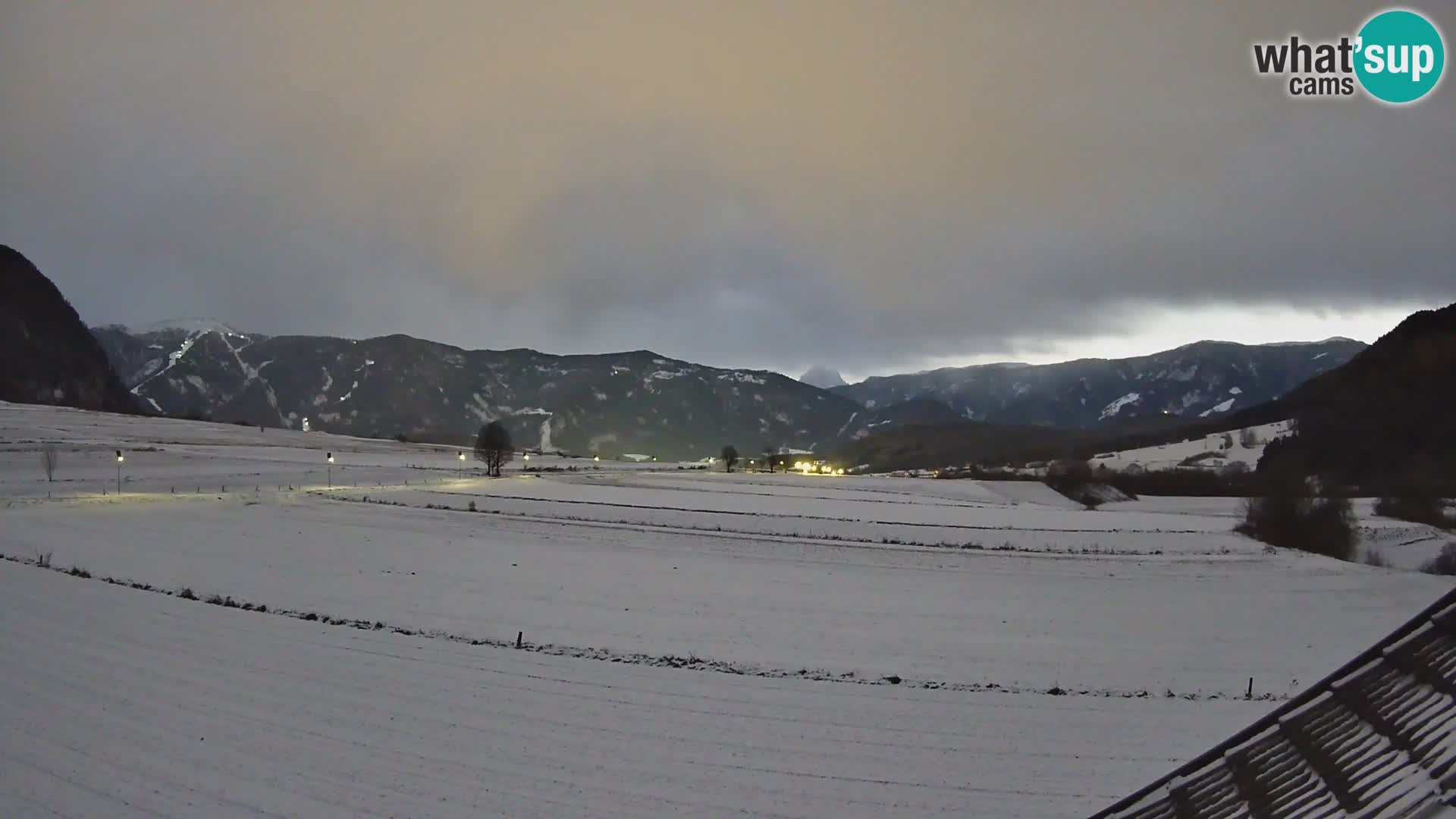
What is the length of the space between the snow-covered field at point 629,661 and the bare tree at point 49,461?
2700cm

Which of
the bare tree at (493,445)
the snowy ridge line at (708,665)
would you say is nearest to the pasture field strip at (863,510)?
the bare tree at (493,445)

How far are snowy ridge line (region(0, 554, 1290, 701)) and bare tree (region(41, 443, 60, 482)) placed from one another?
219 feet

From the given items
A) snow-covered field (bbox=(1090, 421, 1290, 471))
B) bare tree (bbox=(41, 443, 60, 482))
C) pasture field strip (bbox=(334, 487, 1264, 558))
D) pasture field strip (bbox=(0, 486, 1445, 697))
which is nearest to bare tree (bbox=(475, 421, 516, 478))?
pasture field strip (bbox=(334, 487, 1264, 558))

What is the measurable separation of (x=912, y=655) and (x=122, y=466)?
317ft

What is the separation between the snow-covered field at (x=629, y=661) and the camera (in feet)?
48.9

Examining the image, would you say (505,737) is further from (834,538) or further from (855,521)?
(855,521)

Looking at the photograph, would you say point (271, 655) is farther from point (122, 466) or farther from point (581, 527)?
point (122, 466)

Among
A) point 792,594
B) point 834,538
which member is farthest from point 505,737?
point 834,538

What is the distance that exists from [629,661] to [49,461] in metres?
87.3

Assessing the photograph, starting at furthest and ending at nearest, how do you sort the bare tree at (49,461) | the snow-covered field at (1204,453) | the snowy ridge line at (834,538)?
the snow-covered field at (1204,453) < the bare tree at (49,461) < the snowy ridge line at (834,538)

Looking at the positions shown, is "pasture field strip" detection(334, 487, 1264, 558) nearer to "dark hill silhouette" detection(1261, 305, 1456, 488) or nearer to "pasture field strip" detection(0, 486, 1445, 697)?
"pasture field strip" detection(0, 486, 1445, 697)

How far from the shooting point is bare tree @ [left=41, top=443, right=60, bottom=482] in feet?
250

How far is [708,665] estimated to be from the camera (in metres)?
23.2

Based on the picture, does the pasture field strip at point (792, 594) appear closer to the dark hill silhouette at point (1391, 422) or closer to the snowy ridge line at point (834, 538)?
the snowy ridge line at point (834, 538)
